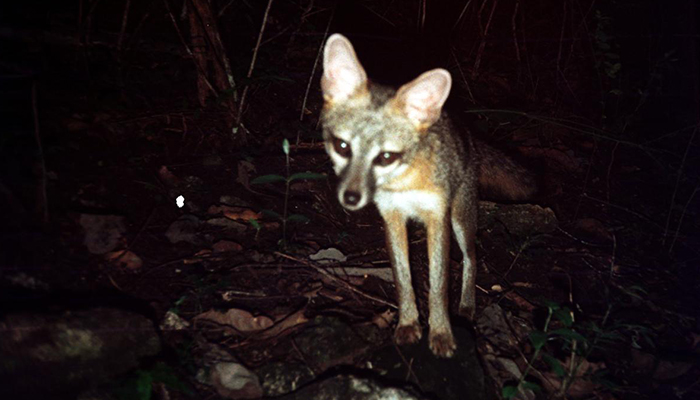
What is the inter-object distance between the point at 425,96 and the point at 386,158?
0.47 metres

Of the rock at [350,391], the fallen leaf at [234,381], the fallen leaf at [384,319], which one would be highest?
the rock at [350,391]

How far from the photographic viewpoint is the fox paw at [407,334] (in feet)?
9.61

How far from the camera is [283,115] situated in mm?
5633

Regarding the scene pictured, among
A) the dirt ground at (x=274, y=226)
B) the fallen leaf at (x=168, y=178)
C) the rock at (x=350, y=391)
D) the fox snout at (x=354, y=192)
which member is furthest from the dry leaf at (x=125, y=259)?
the fox snout at (x=354, y=192)

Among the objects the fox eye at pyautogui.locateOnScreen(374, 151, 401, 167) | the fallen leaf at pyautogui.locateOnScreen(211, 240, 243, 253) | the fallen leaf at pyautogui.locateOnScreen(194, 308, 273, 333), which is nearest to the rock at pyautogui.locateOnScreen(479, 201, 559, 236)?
the fox eye at pyautogui.locateOnScreen(374, 151, 401, 167)

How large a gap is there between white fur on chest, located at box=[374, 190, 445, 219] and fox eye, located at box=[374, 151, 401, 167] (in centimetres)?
25

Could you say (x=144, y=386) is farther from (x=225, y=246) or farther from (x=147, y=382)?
(x=225, y=246)

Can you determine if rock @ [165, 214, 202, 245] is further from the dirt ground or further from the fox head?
the fox head

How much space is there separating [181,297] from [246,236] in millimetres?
945

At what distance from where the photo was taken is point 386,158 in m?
2.91

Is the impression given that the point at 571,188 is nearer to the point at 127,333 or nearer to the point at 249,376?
the point at 249,376

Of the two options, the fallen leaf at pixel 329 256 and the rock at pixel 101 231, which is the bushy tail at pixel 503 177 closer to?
the fallen leaf at pixel 329 256

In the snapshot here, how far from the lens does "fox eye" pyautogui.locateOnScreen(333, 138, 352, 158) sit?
2.95 m

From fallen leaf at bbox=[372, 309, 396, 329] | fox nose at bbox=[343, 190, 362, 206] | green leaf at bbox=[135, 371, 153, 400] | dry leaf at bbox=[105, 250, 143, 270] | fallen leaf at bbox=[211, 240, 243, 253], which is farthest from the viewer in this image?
fallen leaf at bbox=[211, 240, 243, 253]
